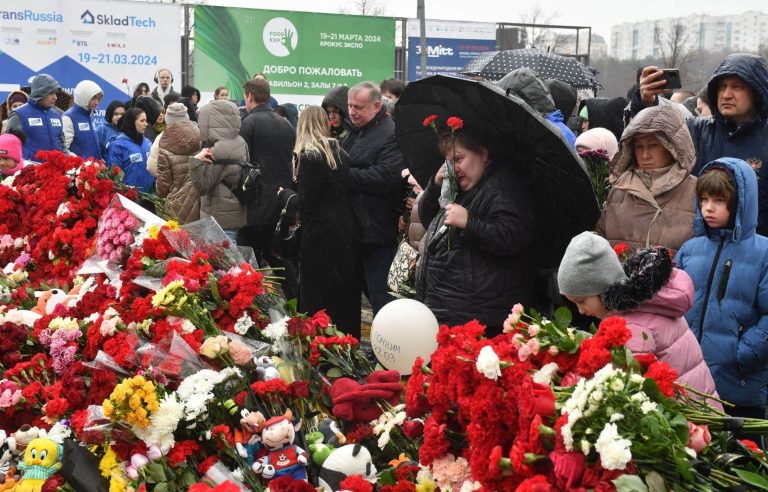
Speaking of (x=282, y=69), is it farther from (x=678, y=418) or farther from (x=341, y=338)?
(x=678, y=418)

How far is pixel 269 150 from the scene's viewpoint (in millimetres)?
7895

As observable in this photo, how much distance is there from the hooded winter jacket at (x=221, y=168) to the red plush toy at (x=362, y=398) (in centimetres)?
429

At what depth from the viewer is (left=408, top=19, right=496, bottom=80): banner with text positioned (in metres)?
20.8

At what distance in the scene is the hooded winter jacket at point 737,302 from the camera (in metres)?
3.77

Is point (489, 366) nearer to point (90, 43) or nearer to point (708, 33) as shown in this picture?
point (90, 43)

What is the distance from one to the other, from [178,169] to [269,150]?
729 millimetres

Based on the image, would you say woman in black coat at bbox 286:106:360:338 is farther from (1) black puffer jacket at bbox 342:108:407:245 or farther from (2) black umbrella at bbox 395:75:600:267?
(2) black umbrella at bbox 395:75:600:267

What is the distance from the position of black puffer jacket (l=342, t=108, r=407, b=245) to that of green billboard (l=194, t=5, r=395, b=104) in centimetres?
1156

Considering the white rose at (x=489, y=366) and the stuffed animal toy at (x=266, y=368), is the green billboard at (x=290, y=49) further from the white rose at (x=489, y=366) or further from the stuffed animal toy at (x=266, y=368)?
the white rose at (x=489, y=366)

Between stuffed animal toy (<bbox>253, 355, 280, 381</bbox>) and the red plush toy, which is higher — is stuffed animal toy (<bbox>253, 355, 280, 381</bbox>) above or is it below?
above

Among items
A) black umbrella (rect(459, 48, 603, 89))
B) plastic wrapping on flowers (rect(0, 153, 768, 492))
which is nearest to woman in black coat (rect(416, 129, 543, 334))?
plastic wrapping on flowers (rect(0, 153, 768, 492))

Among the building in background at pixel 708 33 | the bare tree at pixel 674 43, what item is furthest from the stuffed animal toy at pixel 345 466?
the building in background at pixel 708 33

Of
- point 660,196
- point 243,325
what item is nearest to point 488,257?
point 660,196

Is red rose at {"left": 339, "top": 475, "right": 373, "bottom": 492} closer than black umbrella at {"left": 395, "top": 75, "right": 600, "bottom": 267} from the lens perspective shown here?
Yes
